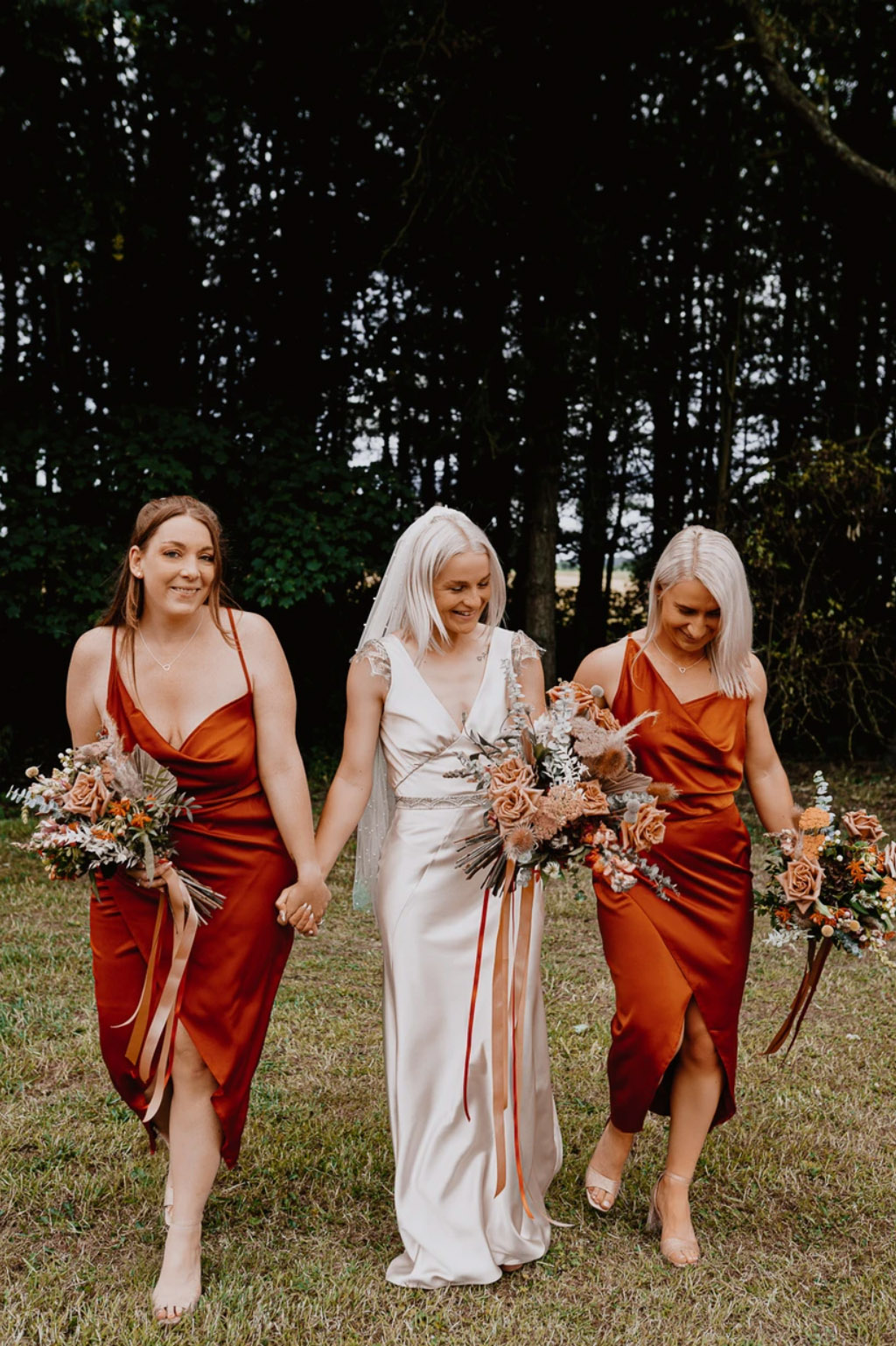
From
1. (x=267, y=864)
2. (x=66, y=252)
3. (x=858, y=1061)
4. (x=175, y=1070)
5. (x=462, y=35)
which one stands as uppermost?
(x=462, y=35)

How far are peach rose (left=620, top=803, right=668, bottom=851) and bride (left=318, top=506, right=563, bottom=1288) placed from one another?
0.47 meters

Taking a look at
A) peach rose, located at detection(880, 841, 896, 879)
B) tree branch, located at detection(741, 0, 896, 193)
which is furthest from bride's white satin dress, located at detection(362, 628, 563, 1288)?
tree branch, located at detection(741, 0, 896, 193)

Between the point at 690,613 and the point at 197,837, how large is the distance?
171cm

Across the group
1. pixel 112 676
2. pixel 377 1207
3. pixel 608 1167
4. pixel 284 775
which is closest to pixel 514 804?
pixel 284 775

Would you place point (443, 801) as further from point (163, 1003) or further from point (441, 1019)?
point (163, 1003)

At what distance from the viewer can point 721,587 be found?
353 centimetres

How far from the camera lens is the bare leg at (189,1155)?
10.5 feet

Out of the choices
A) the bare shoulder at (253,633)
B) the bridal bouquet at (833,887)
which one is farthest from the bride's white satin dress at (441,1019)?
the bridal bouquet at (833,887)

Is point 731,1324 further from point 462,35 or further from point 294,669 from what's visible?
point 294,669

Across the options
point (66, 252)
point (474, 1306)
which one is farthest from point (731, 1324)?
point (66, 252)

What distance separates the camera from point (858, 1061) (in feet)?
16.7

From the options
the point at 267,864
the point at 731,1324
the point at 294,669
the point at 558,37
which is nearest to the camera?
the point at 731,1324

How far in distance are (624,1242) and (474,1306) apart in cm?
61

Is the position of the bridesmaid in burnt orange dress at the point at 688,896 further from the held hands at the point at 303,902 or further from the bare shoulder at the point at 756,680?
the held hands at the point at 303,902
